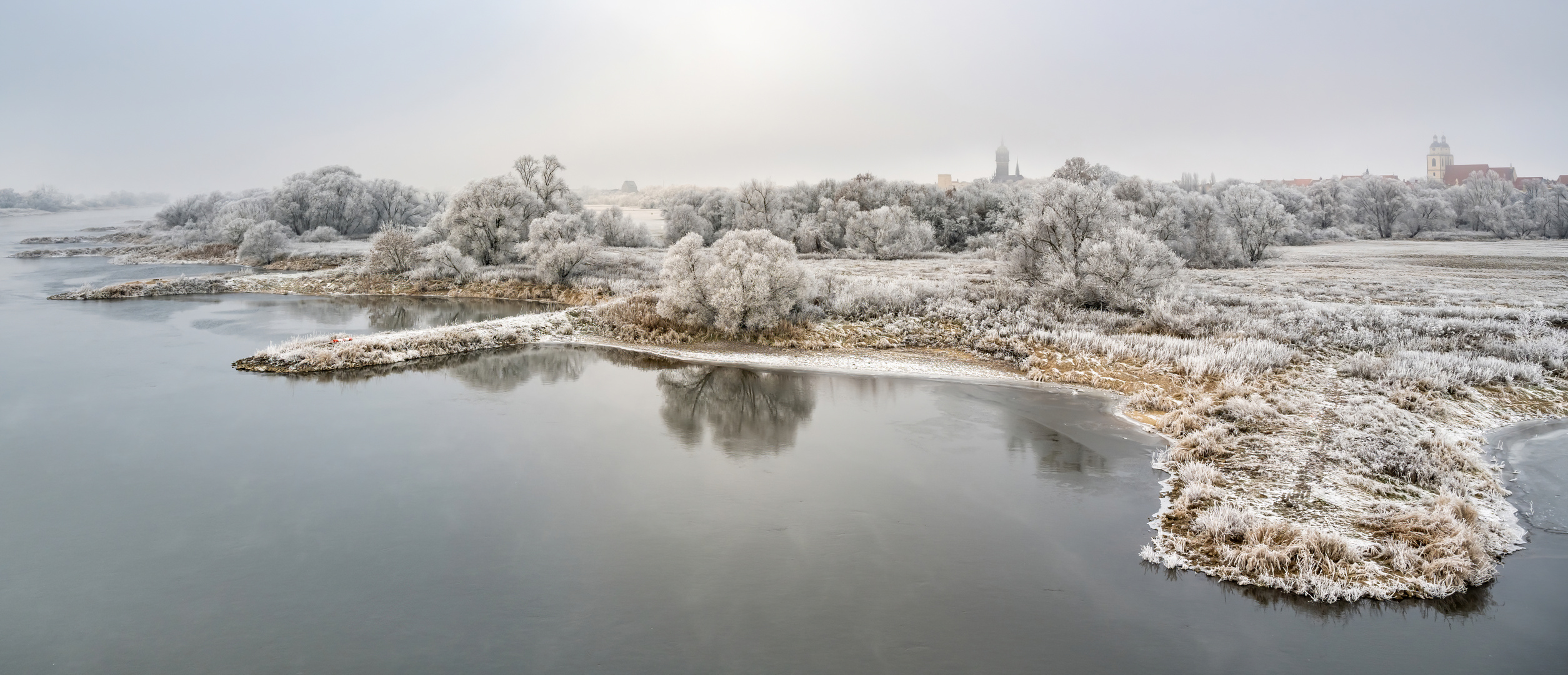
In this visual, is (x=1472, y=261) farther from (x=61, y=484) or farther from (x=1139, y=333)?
(x=61, y=484)

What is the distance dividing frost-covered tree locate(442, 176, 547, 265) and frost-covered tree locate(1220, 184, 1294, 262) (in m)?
41.6

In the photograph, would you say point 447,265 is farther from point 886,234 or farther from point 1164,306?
point 1164,306

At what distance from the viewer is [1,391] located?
17.8m

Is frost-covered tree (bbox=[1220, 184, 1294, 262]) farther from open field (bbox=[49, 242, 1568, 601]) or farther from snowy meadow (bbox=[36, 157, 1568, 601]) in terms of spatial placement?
open field (bbox=[49, 242, 1568, 601])

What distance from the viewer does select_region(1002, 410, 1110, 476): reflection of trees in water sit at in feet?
41.4

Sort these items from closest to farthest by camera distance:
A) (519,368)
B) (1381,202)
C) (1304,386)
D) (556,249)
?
(1304,386), (519,368), (556,249), (1381,202)


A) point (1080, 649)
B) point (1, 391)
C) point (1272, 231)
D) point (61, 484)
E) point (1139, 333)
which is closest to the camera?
point (1080, 649)

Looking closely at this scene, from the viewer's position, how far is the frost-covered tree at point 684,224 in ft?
185

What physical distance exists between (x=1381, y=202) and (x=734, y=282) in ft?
206

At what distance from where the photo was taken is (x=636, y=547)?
10008 mm

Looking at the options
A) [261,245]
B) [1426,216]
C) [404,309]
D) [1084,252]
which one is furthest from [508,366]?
[1426,216]

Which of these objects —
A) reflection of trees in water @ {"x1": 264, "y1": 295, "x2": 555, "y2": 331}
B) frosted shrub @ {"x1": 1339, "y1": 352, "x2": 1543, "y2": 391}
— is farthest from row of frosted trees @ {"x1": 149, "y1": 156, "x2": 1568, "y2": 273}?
frosted shrub @ {"x1": 1339, "y1": 352, "x2": 1543, "y2": 391}

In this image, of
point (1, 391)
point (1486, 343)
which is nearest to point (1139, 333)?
point (1486, 343)

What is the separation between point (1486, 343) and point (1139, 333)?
25.7 ft
